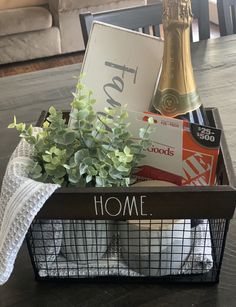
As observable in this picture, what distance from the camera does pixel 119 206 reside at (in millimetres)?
518

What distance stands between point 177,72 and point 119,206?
23 cm

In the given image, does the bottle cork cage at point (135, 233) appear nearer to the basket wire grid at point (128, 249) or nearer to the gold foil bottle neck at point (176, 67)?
the basket wire grid at point (128, 249)

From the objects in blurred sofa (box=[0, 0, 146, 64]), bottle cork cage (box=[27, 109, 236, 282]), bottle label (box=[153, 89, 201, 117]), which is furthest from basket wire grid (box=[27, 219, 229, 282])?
blurred sofa (box=[0, 0, 146, 64])

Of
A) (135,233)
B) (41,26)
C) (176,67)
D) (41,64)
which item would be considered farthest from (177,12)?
(41,64)

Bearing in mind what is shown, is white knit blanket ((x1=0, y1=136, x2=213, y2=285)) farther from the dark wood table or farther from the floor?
the floor

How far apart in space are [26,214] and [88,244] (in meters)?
0.10

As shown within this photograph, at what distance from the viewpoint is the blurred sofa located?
3221mm

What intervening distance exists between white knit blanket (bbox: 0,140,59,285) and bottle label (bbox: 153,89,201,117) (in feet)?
0.79

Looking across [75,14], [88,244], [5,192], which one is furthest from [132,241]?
[75,14]

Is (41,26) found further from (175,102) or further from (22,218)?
(22,218)

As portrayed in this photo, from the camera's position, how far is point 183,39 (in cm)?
63

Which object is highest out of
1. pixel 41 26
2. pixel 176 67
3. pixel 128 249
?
pixel 41 26

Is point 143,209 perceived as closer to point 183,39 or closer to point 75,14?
point 183,39

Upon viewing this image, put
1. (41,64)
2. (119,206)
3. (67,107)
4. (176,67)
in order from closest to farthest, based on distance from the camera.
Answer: (119,206), (176,67), (67,107), (41,64)
